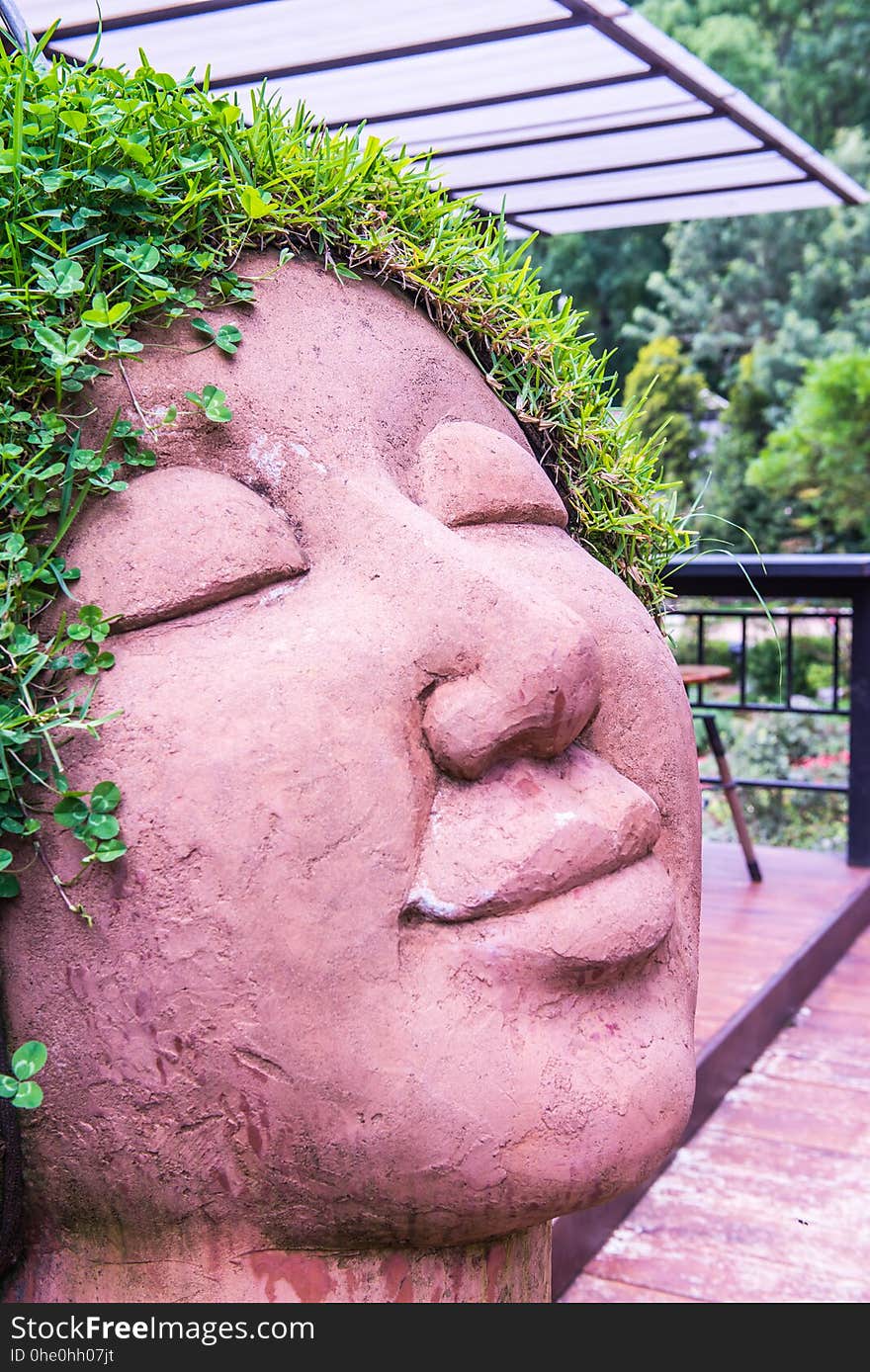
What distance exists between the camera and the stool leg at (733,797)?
4.28 m

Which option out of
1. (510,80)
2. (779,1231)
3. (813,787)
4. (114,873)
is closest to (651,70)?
Answer: (510,80)

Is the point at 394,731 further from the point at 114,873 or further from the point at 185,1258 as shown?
the point at 185,1258

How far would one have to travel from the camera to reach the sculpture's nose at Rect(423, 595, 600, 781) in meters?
1.08

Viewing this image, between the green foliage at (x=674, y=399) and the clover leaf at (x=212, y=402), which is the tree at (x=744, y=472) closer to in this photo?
the green foliage at (x=674, y=399)

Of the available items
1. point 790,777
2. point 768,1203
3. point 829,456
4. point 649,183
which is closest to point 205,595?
point 768,1203

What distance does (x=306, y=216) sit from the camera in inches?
47.8

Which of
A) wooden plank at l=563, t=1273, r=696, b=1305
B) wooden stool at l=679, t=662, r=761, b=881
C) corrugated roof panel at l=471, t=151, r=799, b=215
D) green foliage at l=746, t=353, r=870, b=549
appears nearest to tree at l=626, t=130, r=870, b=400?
green foliage at l=746, t=353, r=870, b=549

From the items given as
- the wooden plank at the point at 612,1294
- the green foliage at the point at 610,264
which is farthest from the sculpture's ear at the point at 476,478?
the green foliage at the point at 610,264

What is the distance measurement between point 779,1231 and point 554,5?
8.54 ft

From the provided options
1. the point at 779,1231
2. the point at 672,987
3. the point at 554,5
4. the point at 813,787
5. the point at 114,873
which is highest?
the point at 554,5

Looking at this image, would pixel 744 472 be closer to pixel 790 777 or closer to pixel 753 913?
pixel 790 777

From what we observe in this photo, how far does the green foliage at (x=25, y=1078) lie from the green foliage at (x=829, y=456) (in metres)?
10.1

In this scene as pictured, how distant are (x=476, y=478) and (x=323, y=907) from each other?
0.45 m

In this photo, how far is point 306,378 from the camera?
1187 millimetres
